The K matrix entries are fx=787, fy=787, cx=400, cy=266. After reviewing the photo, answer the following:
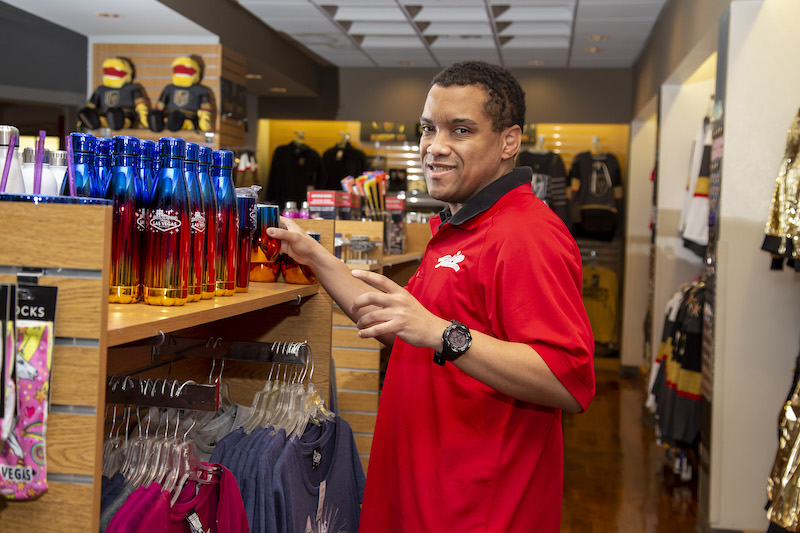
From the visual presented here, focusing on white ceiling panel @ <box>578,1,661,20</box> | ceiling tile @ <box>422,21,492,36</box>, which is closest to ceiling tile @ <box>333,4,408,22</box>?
ceiling tile @ <box>422,21,492,36</box>

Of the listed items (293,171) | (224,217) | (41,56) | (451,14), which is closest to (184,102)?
(41,56)

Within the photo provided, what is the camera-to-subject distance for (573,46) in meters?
8.19

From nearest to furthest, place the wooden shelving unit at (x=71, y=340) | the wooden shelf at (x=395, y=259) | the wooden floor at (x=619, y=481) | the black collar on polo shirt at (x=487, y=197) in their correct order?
the wooden shelving unit at (x=71, y=340) → the black collar on polo shirt at (x=487, y=197) → the wooden shelf at (x=395, y=259) → the wooden floor at (x=619, y=481)

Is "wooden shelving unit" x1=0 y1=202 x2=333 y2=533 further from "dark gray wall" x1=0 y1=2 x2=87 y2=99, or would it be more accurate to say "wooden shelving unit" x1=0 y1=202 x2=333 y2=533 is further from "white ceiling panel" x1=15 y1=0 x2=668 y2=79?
"dark gray wall" x1=0 y1=2 x2=87 y2=99

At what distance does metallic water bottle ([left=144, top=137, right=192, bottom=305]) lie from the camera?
1.37 meters

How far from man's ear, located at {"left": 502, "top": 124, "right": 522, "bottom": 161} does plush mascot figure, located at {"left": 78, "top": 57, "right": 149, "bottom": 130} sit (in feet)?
18.1

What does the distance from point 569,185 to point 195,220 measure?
27.1 ft

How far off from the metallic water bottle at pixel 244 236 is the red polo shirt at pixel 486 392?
1.27ft

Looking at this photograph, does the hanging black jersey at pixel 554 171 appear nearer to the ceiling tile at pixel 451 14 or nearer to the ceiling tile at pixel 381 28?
the ceiling tile at pixel 381 28

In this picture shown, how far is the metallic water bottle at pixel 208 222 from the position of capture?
1510 mm

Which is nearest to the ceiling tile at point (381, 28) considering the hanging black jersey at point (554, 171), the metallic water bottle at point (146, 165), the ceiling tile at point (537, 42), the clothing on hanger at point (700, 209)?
the ceiling tile at point (537, 42)

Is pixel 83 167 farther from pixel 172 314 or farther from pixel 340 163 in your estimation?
pixel 340 163

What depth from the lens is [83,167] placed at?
136 centimetres

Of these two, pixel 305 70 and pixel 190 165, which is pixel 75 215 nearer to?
pixel 190 165
